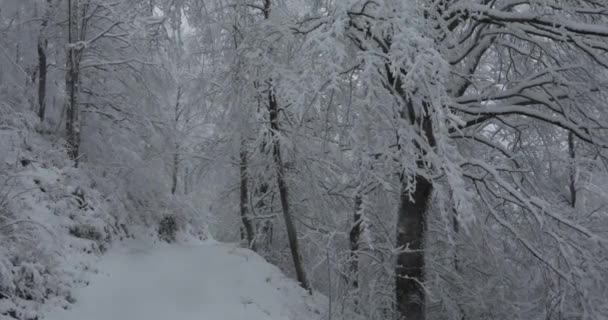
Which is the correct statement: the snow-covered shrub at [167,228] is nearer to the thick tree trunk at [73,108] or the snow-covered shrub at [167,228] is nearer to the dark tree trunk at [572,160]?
the thick tree trunk at [73,108]

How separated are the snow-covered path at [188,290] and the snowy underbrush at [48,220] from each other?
1.21 ft

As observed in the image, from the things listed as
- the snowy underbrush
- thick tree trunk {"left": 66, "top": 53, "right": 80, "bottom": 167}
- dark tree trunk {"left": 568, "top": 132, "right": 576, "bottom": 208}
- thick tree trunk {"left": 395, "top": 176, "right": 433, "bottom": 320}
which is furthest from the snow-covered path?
dark tree trunk {"left": 568, "top": 132, "right": 576, "bottom": 208}

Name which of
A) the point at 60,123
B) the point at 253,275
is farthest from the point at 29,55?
the point at 253,275

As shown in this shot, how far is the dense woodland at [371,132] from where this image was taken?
513cm

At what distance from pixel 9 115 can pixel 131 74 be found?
530cm

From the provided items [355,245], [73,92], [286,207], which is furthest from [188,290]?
[73,92]

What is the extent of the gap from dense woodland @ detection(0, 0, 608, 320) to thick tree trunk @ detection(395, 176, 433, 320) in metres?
0.03

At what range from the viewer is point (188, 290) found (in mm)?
8117

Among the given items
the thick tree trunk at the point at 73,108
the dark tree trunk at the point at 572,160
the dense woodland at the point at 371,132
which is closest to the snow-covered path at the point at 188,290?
the dense woodland at the point at 371,132

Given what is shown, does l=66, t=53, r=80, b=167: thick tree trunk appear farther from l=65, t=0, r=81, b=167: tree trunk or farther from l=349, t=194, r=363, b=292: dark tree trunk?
l=349, t=194, r=363, b=292: dark tree trunk

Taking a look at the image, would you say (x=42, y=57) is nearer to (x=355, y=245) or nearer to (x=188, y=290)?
(x=188, y=290)

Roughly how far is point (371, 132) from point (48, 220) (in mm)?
6169

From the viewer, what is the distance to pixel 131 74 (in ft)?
44.2

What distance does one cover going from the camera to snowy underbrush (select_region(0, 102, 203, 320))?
20.1 feet
